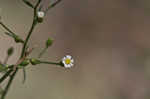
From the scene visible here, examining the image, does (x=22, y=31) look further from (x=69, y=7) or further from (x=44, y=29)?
(x=69, y=7)

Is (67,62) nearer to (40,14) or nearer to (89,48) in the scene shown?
(40,14)

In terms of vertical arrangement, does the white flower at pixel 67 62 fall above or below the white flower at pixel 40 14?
below

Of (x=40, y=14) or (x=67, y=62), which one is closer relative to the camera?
(x=40, y=14)

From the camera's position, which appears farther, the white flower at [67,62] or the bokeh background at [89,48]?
the bokeh background at [89,48]

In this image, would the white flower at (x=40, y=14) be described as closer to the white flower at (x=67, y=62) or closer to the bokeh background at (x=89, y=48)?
the white flower at (x=67, y=62)

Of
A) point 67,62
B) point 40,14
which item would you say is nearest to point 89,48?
point 67,62

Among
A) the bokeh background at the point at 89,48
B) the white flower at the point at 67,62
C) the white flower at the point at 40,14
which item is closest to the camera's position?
the white flower at the point at 40,14

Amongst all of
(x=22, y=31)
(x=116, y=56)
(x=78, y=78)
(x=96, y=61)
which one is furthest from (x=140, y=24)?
(x=22, y=31)

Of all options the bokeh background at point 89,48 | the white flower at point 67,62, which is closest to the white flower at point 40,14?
the white flower at point 67,62

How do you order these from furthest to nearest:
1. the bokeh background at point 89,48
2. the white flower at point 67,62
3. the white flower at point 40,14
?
the bokeh background at point 89,48
the white flower at point 67,62
the white flower at point 40,14

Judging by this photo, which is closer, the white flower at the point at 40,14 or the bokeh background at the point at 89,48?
the white flower at the point at 40,14
